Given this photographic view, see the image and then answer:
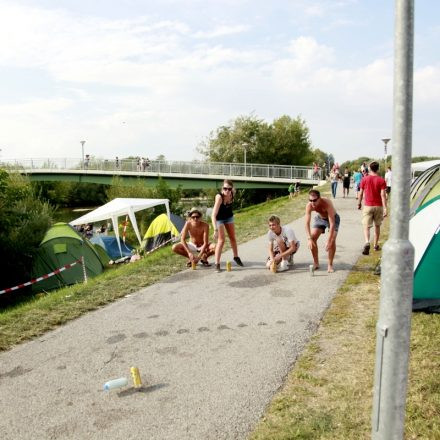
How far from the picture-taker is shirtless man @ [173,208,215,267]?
9156 millimetres

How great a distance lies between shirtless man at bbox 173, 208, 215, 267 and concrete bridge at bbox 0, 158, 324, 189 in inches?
1104

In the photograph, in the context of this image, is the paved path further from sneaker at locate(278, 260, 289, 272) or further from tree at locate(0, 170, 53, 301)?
tree at locate(0, 170, 53, 301)

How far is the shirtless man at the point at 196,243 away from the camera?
916 centimetres

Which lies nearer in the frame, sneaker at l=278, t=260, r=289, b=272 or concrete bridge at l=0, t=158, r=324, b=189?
sneaker at l=278, t=260, r=289, b=272

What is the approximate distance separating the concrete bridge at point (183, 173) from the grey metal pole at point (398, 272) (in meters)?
34.5

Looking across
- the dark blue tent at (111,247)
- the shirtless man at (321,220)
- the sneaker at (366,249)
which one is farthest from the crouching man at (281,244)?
the dark blue tent at (111,247)

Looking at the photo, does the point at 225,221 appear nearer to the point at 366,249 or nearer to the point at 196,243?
the point at 196,243

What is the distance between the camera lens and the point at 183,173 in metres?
42.4

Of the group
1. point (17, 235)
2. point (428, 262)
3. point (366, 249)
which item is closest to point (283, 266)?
point (366, 249)

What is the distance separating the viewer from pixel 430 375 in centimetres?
410

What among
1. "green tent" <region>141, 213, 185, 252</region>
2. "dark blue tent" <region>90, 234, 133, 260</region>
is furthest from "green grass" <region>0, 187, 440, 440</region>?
"dark blue tent" <region>90, 234, 133, 260</region>

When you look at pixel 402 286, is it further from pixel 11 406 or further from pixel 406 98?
pixel 11 406

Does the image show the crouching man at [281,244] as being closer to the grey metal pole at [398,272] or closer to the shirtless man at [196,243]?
the shirtless man at [196,243]

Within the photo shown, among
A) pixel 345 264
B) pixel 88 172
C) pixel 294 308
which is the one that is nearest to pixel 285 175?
pixel 88 172
